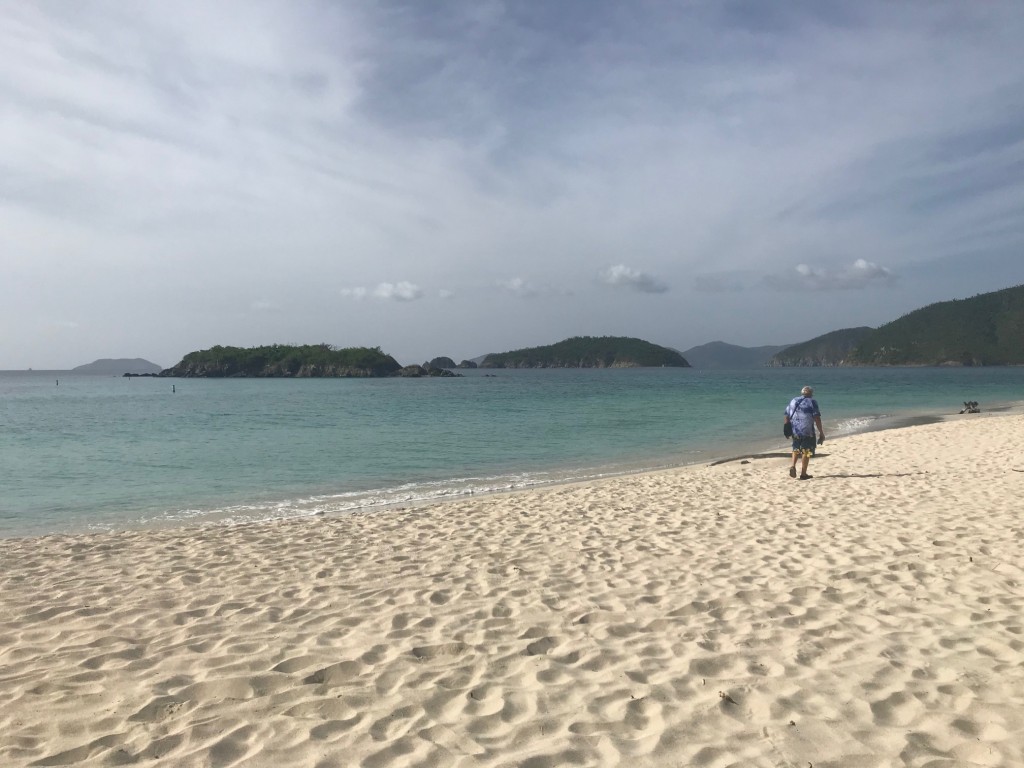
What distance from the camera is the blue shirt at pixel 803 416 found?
546 inches

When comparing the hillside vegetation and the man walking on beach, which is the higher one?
the hillside vegetation

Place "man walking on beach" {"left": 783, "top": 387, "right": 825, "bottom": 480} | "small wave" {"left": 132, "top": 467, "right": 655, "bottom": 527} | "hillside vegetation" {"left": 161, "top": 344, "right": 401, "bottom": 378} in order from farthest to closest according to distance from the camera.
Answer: "hillside vegetation" {"left": 161, "top": 344, "right": 401, "bottom": 378}, "man walking on beach" {"left": 783, "top": 387, "right": 825, "bottom": 480}, "small wave" {"left": 132, "top": 467, "right": 655, "bottom": 527}

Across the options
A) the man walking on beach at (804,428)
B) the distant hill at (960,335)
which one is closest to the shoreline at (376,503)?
the man walking on beach at (804,428)

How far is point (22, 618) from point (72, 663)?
1.68 metres

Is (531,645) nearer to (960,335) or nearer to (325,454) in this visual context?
(325,454)

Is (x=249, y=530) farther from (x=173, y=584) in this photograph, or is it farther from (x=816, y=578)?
(x=816, y=578)

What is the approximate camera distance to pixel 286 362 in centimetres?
14688

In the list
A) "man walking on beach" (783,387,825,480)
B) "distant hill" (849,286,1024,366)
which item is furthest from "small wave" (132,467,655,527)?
"distant hill" (849,286,1024,366)

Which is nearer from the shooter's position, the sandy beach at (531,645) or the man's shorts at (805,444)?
the sandy beach at (531,645)

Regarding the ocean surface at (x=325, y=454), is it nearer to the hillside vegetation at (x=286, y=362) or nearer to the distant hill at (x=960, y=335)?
the hillside vegetation at (x=286, y=362)

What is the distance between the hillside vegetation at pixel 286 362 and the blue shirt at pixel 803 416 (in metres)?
140

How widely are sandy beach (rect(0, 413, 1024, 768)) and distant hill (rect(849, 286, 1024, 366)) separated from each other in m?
179

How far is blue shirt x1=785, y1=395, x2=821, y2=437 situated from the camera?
45.5 feet

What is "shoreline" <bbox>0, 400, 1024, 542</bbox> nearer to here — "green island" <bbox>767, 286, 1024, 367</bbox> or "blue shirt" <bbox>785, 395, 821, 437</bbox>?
"blue shirt" <bbox>785, 395, 821, 437</bbox>
